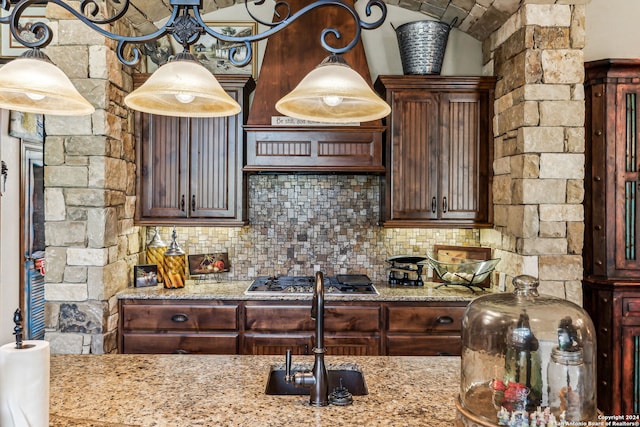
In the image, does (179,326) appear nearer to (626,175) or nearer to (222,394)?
(222,394)

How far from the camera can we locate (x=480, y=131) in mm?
3424

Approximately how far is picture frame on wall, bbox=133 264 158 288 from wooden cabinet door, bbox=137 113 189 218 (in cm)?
39

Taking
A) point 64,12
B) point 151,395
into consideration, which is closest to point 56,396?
point 151,395

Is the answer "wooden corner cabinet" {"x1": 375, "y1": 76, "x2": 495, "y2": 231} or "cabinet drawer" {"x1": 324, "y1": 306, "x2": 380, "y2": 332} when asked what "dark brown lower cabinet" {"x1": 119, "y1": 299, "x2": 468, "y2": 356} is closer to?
"cabinet drawer" {"x1": 324, "y1": 306, "x2": 380, "y2": 332}

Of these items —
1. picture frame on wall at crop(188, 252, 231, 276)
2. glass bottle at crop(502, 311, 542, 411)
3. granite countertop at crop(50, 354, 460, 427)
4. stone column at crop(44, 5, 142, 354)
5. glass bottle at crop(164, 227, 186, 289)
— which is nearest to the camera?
glass bottle at crop(502, 311, 542, 411)

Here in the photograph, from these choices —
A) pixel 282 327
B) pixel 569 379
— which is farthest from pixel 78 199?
pixel 569 379

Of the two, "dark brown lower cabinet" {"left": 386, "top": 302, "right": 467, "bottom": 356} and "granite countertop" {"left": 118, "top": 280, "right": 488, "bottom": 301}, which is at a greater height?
"granite countertop" {"left": 118, "top": 280, "right": 488, "bottom": 301}

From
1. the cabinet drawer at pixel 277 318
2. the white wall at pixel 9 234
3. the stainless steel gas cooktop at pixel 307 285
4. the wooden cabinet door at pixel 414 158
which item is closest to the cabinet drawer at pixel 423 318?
the stainless steel gas cooktop at pixel 307 285

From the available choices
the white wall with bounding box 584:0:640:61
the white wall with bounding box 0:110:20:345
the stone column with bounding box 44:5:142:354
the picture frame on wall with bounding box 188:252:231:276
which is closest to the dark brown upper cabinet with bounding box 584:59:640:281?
the white wall with bounding box 584:0:640:61

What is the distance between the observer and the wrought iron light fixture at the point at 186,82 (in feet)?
4.42

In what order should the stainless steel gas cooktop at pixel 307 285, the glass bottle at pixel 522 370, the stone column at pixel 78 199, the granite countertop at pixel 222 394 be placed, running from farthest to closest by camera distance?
1. the stainless steel gas cooktop at pixel 307 285
2. the stone column at pixel 78 199
3. the granite countertop at pixel 222 394
4. the glass bottle at pixel 522 370

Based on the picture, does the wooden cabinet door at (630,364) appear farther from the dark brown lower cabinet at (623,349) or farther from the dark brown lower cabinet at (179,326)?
the dark brown lower cabinet at (179,326)

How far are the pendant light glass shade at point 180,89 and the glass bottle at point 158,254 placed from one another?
2.02 metres

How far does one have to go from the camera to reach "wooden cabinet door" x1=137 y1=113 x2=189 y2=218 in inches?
134
